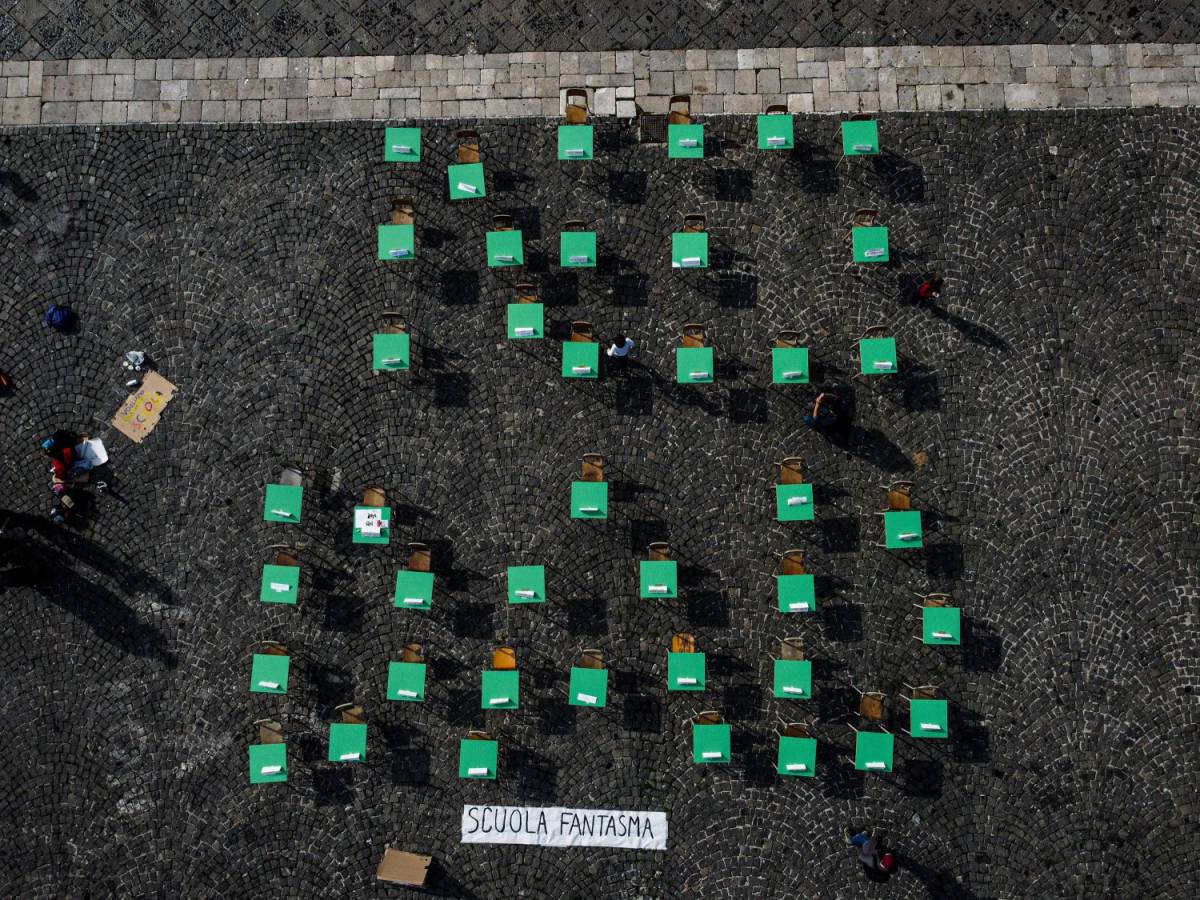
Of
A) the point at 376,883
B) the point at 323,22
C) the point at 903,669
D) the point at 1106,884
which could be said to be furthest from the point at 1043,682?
the point at 323,22

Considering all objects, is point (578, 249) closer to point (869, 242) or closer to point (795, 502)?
point (869, 242)

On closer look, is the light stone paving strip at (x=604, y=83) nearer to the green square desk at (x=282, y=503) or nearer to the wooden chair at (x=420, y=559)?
the green square desk at (x=282, y=503)

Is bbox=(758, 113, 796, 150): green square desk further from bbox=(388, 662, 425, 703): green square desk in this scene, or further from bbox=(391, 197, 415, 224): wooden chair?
bbox=(388, 662, 425, 703): green square desk

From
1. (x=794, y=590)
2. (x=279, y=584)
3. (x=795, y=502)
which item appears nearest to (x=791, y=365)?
(x=795, y=502)

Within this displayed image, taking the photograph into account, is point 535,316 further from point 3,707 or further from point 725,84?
point 3,707

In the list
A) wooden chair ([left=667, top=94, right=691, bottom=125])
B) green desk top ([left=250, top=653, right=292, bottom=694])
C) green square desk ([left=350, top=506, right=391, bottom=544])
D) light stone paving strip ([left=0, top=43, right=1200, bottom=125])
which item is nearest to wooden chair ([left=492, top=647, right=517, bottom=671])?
green square desk ([left=350, top=506, right=391, bottom=544])

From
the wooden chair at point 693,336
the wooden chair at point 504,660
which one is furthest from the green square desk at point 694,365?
the wooden chair at point 504,660
